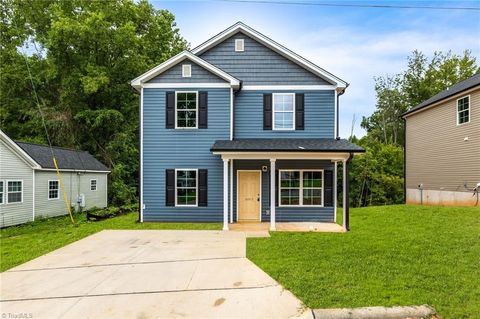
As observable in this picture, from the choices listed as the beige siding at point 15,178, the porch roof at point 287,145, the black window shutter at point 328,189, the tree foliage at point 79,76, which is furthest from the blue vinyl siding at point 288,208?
the tree foliage at point 79,76

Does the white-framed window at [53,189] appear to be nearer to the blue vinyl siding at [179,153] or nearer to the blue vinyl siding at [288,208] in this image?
the blue vinyl siding at [179,153]

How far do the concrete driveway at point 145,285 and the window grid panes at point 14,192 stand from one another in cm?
730

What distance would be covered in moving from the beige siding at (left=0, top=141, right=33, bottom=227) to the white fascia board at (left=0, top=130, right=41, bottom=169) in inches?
4.5

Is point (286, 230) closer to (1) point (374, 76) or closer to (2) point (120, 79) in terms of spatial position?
(2) point (120, 79)

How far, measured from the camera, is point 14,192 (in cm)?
1252

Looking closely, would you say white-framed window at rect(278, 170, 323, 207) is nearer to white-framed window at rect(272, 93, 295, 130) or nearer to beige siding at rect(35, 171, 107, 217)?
white-framed window at rect(272, 93, 295, 130)

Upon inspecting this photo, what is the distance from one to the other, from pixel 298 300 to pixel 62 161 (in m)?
15.7

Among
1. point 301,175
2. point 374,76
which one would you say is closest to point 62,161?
point 301,175

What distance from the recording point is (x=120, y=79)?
22.2 m

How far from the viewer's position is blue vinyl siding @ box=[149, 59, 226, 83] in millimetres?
10867

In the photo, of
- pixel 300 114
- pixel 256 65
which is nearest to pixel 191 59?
pixel 256 65

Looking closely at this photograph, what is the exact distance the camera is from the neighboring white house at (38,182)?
12250 mm

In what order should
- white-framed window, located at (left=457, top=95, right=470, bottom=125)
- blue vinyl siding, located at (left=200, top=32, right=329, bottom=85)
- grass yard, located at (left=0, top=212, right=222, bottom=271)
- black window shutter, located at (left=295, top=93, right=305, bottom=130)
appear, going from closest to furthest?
grass yard, located at (left=0, top=212, right=222, bottom=271)
black window shutter, located at (left=295, top=93, right=305, bottom=130)
blue vinyl siding, located at (left=200, top=32, right=329, bottom=85)
white-framed window, located at (left=457, top=95, right=470, bottom=125)

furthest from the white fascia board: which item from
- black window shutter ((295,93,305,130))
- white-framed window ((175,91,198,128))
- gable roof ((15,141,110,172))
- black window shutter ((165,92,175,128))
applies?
black window shutter ((295,93,305,130))
